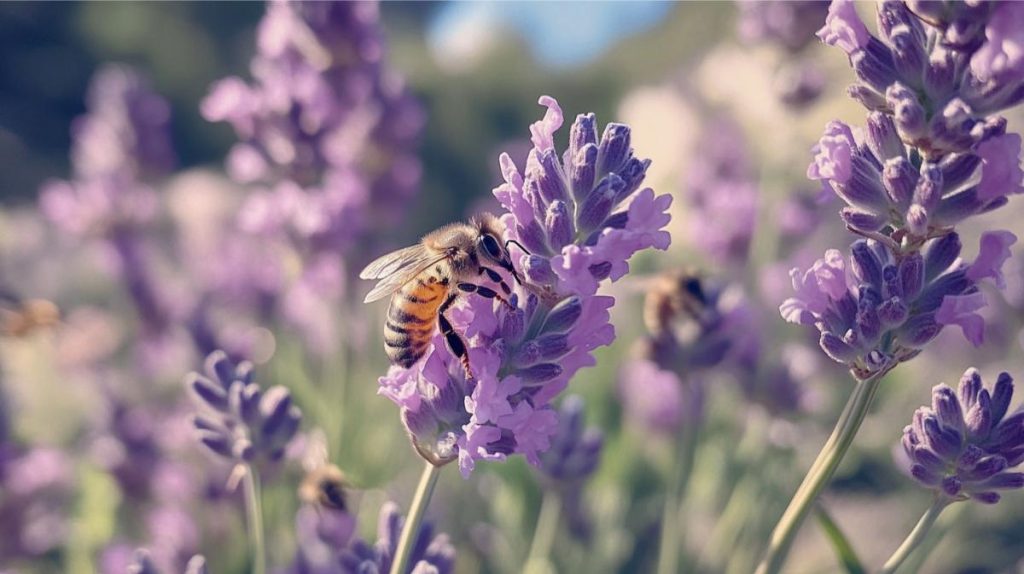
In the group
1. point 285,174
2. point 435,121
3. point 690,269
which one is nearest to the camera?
point 690,269

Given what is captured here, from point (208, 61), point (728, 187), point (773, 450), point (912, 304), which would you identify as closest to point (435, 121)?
point (208, 61)

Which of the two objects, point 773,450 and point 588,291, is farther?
point 773,450

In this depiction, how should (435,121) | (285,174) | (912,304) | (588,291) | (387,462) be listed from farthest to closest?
(435,121) → (387,462) → (285,174) → (912,304) → (588,291)

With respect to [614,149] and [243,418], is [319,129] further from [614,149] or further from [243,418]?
[614,149]

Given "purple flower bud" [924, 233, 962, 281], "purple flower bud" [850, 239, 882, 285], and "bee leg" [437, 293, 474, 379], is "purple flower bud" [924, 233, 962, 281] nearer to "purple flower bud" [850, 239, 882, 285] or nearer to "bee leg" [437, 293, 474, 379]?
"purple flower bud" [850, 239, 882, 285]

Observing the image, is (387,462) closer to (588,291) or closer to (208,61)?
(588,291)

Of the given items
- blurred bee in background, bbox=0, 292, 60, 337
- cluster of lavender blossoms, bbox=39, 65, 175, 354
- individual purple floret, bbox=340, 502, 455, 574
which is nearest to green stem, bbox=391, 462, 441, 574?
individual purple floret, bbox=340, 502, 455, 574

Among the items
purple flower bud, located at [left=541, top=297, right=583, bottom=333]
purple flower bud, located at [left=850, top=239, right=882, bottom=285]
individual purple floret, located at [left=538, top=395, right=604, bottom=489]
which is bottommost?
individual purple floret, located at [left=538, top=395, right=604, bottom=489]

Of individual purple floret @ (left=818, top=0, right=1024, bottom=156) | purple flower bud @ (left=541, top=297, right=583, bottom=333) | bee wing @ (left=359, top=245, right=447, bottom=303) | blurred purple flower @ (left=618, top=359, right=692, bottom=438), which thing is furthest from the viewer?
blurred purple flower @ (left=618, top=359, right=692, bottom=438)

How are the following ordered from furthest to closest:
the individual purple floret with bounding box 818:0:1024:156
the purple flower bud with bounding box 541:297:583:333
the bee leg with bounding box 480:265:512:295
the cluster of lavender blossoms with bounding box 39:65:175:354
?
the cluster of lavender blossoms with bounding box 39:65:175:354 < the bee leg with bounding box 480:265:512:295 < the purple flower bud with bounding box 541:297:583:333 < the individual purple floret with bounding box 818:0:1024:156
